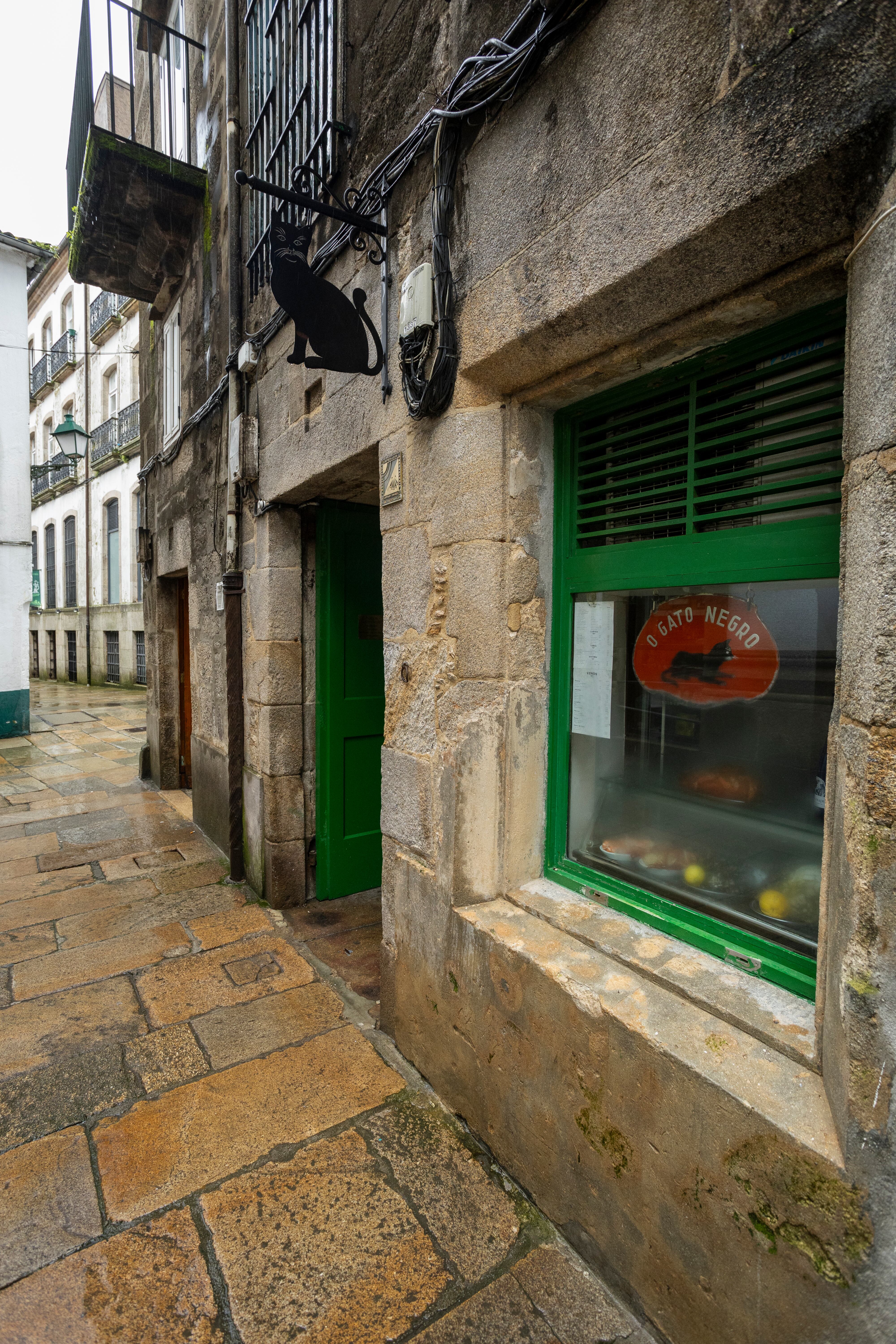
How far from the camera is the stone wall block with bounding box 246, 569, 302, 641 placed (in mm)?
3758

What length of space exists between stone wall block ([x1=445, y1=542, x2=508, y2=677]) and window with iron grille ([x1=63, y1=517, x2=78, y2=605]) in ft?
62.3

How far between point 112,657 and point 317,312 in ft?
56.3

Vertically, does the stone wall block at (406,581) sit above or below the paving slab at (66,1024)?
above

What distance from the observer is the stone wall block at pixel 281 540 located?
3719 millimetres

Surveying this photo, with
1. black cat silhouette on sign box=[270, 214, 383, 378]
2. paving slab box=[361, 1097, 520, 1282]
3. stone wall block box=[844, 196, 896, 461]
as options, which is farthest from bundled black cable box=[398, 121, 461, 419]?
paving slab box=[361, 1097, 520, 1282]

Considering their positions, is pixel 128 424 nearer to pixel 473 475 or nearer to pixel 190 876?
pixel 190 876

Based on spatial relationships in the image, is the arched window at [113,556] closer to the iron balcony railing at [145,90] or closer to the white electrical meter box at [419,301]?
the iron balcony railing at [145,90]

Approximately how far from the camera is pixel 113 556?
16.9 metres

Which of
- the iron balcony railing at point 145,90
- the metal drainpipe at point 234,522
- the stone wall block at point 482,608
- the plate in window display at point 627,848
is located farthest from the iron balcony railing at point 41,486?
the plate in window display at point 627,848

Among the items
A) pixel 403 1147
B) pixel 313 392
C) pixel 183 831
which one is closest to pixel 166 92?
pixel 313 392

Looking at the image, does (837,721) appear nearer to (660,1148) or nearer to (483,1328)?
(660,1148)

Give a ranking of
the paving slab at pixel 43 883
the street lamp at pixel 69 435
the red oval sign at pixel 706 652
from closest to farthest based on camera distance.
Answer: the red oval sign at pixel 706 652
the paving slab at pixel 43 883
the street lamp at pixel 69 435

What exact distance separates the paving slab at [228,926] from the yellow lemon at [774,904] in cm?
271

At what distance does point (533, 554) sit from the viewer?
2113 millimetres
